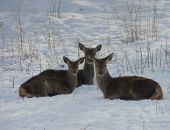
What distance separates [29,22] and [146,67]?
6155 millimetres

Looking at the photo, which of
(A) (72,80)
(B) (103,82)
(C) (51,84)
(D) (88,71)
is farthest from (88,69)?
(B) (103,82)

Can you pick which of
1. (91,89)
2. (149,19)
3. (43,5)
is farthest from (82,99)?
(43,5)

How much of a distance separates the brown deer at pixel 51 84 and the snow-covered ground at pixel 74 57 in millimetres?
243

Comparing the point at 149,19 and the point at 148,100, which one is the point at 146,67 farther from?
the point at 149,19

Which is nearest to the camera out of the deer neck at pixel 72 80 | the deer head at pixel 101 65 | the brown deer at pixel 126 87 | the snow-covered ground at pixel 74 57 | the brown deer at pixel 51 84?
the snow-covered ground at pixel 74 57

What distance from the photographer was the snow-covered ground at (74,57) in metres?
8.30

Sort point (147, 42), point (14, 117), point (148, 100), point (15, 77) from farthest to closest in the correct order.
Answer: point (147, 42), point (15, 77), point (148, 100), point (14, 117)

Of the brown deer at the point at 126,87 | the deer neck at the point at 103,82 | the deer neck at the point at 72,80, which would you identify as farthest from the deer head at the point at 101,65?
the deer neck at the point at 72,80

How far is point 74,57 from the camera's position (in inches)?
568

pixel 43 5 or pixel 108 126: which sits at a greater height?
pixel 43 5

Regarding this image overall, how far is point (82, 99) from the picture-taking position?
33.0 ft

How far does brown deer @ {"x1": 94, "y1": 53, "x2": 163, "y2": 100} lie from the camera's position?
32.1 ft

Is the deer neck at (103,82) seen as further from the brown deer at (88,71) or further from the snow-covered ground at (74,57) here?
the brown deer at (88,71)

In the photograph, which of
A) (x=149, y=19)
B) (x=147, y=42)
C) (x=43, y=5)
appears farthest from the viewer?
(x=43, y=5)
